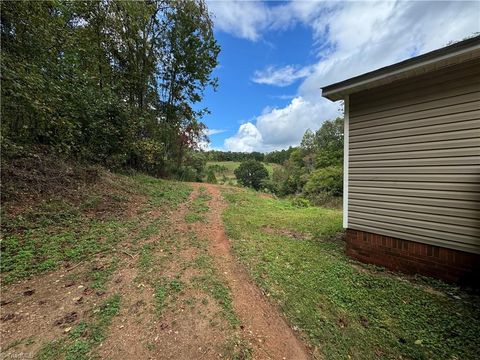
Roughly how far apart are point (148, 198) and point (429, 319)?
656 centimetres

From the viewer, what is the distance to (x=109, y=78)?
854 cm

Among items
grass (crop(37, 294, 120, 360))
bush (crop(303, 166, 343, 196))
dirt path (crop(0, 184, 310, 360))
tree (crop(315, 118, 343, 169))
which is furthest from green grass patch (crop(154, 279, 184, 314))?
tree (crop(315, 118, 343, 169))

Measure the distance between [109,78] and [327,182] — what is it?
50.5ft

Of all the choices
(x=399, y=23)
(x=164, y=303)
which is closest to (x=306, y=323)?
(x=164, y=303)

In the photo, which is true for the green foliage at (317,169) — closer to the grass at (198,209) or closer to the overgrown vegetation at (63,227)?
the grass at (198,209)

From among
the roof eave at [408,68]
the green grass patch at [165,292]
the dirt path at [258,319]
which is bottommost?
the dirt path at [258,319]

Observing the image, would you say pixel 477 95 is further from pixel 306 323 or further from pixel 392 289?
Answer: pixel 306 323

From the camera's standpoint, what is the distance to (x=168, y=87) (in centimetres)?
1188

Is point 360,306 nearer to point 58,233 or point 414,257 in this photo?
point 414,257

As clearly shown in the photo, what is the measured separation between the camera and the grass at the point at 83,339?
5.64 ft

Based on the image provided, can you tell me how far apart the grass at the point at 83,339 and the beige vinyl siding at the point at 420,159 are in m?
3.57

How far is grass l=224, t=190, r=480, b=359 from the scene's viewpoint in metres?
1.91

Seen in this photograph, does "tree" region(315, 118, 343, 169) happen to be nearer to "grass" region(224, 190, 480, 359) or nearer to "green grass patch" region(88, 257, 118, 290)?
"grass" region(224, 190, 480, 359)

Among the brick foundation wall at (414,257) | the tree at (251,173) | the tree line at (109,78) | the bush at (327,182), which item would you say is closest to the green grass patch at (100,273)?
the tree line at (109,78)
